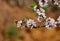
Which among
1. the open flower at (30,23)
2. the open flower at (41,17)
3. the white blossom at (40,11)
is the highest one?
the white blossom at (40,11)

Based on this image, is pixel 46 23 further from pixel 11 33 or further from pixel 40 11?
pixel 11 33

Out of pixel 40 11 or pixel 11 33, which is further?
pixel 40 11

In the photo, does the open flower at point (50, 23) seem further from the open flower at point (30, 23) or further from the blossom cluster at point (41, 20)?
the open flower at point (30, 23)

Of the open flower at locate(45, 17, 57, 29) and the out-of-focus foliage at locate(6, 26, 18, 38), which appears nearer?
the out-of-focus foliage at locate(6, 26, 18, 38)

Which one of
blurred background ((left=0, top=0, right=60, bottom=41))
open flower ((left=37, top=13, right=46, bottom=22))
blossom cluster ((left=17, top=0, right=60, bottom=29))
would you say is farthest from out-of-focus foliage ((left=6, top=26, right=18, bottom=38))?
open flower ((left=37, top=13, right=46, bottom=22))

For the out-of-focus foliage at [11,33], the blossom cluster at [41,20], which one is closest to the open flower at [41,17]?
the blossom cluster at [41,20]

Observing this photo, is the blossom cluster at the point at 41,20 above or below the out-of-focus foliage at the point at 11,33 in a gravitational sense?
above

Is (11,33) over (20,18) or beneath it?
beneath

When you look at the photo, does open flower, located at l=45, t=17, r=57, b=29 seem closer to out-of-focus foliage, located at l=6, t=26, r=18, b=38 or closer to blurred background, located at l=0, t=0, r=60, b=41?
blurred background, located at l=0, t=0, r=60, b=41

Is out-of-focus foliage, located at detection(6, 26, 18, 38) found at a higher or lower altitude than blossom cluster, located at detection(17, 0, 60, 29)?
lower

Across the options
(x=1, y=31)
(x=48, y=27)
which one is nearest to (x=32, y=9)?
(x=48, y=27)

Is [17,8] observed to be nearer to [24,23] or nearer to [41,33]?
[24,23]

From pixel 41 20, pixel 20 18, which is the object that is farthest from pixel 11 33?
pixel 41 20
